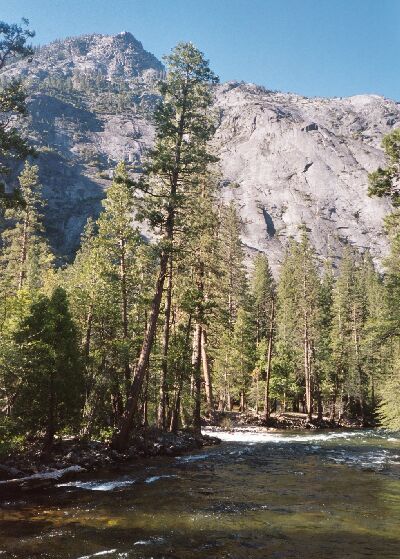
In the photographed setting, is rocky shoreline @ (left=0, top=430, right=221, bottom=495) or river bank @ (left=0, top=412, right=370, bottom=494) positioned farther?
river bank @ (left=0, top=412, right=370, bottom=494)

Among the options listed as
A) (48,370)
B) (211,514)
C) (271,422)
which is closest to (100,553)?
(211,514)

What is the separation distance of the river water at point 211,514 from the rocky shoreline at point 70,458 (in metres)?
0.94

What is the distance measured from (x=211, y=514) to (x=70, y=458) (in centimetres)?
787

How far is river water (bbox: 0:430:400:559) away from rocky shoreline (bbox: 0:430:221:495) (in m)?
0.94

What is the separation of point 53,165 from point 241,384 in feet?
517

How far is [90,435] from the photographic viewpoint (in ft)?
66.5

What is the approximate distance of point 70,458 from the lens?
1706 centimetres

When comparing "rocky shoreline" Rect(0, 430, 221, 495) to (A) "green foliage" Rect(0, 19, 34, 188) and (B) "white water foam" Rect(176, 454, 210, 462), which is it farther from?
(A) "green foliage" Rect(0, 19, 34, 188)

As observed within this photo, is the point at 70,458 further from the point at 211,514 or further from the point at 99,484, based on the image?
the point at 211,514

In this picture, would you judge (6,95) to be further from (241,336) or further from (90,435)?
(241,336)

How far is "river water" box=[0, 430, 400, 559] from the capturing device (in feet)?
27.9

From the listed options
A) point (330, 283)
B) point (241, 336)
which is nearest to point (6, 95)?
point (241, 336)

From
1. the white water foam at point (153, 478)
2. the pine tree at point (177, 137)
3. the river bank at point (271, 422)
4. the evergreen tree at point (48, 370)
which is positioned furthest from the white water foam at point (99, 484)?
the river bank at point (271, 422)

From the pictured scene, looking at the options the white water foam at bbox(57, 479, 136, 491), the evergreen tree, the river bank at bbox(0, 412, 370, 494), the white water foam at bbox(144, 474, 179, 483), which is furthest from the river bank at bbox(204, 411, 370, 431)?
the white water foam at bbox(57, 479, 136, 491)
